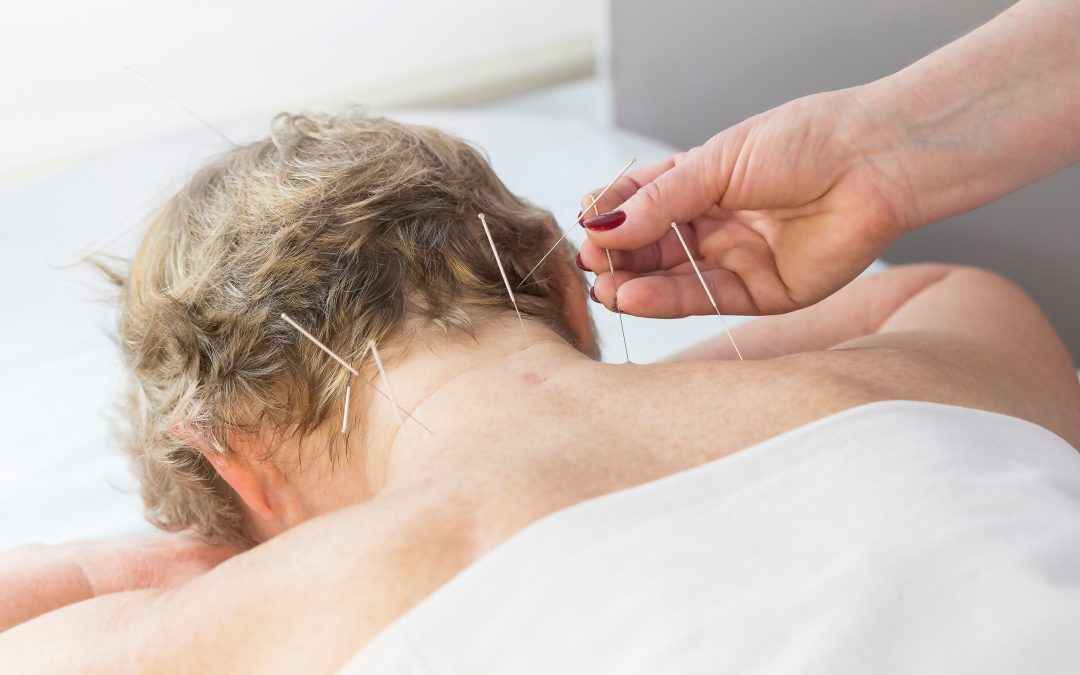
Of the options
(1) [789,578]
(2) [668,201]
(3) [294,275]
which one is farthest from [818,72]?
(1) [789,578]

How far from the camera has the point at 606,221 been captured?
113 cm

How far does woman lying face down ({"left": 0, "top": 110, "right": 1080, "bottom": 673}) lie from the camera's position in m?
0.83

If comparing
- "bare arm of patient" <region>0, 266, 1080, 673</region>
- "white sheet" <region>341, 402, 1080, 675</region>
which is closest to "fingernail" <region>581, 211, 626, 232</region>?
"bare arm of patient" <region>0, 266, 1080, 673</region>

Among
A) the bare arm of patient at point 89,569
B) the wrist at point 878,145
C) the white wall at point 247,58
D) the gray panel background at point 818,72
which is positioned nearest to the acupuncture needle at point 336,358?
the bare arm of patient at point 89,569

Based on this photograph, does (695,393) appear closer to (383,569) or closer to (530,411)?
(530,411)

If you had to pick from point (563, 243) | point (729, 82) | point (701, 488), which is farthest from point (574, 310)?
point (729, 82)

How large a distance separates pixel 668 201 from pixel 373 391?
0.39 metres

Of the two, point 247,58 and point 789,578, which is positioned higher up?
point 789,578

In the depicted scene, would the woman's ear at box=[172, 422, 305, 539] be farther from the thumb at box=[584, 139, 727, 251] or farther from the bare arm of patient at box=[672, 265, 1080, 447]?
the bare arm of patient at box=[672, 265, 1080, 447]

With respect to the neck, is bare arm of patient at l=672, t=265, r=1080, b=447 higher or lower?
lower

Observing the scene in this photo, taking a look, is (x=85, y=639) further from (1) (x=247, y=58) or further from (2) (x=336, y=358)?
(1) (x=247, y=58)

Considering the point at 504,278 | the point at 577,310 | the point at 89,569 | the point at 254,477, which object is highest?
the point at 504,278

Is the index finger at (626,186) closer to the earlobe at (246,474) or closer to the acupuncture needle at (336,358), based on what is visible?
the acupuncture needle at (336,358)

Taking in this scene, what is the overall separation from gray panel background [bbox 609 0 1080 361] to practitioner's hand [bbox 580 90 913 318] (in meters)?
0.91
